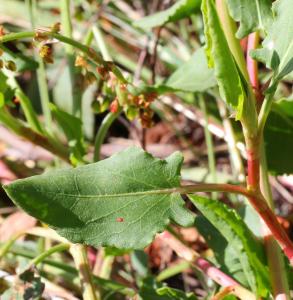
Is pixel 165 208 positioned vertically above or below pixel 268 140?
below

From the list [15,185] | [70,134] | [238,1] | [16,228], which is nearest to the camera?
[15,185]

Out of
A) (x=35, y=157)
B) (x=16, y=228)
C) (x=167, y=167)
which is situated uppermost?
(x=35, y=157)

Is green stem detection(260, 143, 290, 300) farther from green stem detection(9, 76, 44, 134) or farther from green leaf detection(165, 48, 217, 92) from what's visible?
green stem detection(9, 76, 44, 134)

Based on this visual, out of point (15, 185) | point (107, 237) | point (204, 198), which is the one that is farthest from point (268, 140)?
point (15, 185)

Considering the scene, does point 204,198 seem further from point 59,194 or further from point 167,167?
point 59,194

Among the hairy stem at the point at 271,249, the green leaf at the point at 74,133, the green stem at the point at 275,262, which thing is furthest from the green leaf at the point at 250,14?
the green leaf at the point at 74,133

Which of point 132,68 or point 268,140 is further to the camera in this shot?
point 132,68

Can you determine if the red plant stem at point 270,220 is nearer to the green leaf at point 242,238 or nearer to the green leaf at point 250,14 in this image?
the green leaf at point 242,238
